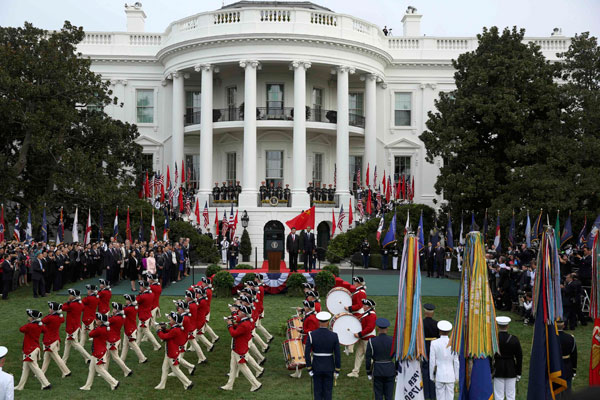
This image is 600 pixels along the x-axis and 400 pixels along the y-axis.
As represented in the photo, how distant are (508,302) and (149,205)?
63.8ft

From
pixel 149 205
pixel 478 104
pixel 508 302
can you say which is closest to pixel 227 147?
pixel 149 205

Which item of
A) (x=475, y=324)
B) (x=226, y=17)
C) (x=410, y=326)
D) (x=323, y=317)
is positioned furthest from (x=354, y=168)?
(x=475, y=324)

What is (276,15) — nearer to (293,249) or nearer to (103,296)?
(293,249)

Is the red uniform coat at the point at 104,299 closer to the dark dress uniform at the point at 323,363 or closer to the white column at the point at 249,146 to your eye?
the dark dress uniform at the point at 323,363

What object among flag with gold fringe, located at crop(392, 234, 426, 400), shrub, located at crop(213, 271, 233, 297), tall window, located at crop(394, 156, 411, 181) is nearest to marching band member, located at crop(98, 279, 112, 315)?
shrub, located at crop(213, 271, 233, 297)

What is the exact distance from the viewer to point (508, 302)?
20094 mm

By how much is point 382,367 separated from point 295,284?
1240 centimetres

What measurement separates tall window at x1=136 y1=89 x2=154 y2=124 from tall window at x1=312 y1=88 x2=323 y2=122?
10927 millimetres

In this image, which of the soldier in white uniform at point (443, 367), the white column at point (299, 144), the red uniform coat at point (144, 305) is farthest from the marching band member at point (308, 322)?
the white column at point (299, 144)

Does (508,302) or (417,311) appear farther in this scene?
(508,302)

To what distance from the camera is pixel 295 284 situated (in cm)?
2209

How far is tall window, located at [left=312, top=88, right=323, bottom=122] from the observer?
39250 mm

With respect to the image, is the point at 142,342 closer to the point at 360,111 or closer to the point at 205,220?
the point at 205,220

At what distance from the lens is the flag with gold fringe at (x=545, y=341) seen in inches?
317
